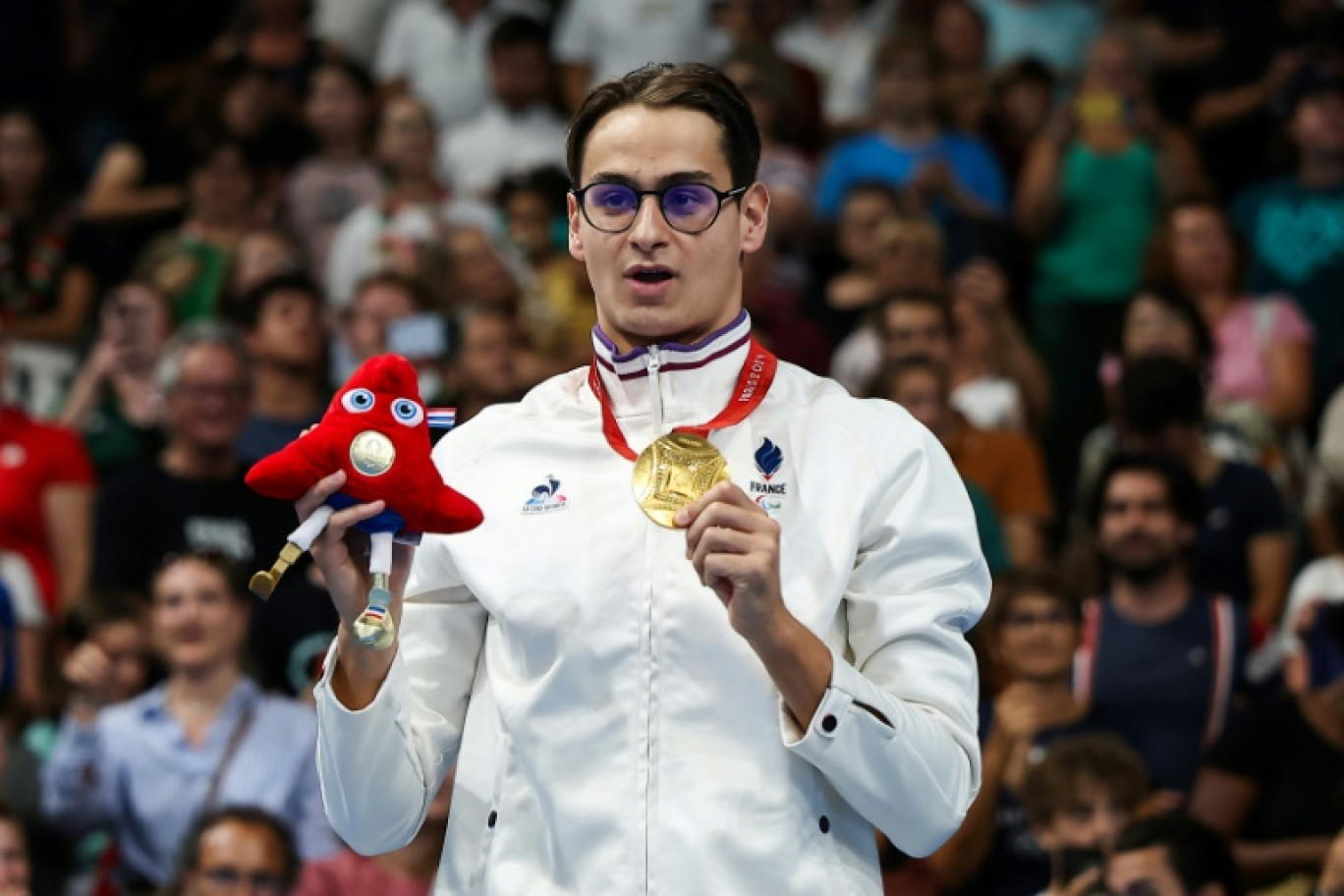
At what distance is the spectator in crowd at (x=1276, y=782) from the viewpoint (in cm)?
622

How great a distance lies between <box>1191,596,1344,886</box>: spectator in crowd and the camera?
20.4ft

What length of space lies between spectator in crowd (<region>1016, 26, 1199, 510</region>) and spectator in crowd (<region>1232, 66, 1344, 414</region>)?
1.70 ft

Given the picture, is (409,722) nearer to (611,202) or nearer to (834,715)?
(834,715)

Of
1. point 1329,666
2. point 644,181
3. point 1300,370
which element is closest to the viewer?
point 644,181

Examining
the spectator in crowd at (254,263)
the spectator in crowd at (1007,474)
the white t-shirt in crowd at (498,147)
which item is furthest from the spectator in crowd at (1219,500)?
the white t-shirt in crowd at (498,147)

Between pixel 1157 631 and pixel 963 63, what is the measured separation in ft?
15.1

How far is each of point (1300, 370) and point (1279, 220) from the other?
0.91 metres

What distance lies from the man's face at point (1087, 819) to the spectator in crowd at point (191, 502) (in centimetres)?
287

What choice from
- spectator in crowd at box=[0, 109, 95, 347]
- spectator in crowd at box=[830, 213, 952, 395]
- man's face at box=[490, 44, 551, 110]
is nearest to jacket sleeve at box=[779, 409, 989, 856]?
spectator in crowd at box=[830, 213, 952, 395]

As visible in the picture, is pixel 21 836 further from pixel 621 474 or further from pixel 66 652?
pixel 621 474

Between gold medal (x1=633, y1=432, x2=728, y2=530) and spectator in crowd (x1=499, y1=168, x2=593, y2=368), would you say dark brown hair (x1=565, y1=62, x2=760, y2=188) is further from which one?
spectator in crowd (x1=499, y1=168, x2=593, y2=368)

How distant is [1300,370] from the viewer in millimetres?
8945

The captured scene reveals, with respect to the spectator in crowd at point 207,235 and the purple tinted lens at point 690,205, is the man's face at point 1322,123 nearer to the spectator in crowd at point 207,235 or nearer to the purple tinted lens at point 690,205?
the spectator in crowd at point 207,235

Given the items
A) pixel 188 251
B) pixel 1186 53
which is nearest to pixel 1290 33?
pixel 1186 53
